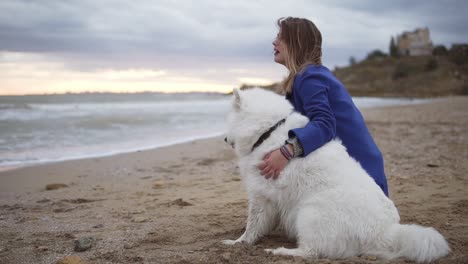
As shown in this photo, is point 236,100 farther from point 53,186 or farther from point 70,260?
point 53,186

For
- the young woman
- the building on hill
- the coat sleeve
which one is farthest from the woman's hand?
the building on hill

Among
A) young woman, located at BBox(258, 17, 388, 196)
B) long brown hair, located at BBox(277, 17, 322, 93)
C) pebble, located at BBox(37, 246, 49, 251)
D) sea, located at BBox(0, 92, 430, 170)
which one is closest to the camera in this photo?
young woman, located at BBox(258, 17, 388, 196)

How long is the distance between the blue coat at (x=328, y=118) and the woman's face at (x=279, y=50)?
0.30m

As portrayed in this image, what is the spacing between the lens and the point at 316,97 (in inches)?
134

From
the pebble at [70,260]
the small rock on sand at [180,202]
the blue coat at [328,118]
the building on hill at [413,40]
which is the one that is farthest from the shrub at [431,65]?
the pebble at [70,260]

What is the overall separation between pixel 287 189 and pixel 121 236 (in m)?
1.64

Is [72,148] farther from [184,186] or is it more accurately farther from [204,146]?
[184,186]

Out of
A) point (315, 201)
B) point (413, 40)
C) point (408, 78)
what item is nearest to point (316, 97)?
point (315, 201)

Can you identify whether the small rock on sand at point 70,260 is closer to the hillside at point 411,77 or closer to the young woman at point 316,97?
the young woman at point 316,97

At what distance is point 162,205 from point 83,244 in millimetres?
1658

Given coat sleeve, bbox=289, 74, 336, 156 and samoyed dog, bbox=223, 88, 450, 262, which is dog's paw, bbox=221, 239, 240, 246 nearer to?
samoyed dog, bbox=223, 88, 450, 262

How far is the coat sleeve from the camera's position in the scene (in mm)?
3189

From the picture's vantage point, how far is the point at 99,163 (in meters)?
7.87

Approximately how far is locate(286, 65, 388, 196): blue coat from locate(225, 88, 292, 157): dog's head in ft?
0.68
